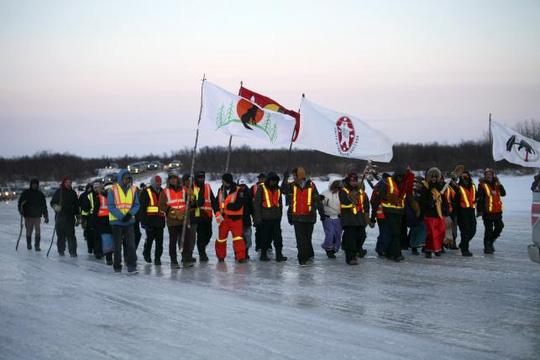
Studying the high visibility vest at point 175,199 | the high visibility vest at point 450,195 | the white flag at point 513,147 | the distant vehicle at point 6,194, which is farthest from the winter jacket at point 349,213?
the distant vehicle at point 6,194

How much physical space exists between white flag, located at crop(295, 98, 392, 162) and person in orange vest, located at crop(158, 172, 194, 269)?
250cm

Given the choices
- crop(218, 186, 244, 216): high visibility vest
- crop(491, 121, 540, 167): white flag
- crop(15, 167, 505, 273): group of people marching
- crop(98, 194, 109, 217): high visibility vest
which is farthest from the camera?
crop(491, 121, 540, 167): white flag

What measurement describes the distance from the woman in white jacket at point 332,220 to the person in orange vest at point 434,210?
5.64 ft

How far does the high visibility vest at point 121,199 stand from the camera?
11938mm

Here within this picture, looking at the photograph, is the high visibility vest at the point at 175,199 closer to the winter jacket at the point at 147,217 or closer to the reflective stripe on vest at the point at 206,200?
the winter jacket at the point at 147,217

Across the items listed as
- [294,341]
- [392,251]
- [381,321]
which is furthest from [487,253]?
[294,341]

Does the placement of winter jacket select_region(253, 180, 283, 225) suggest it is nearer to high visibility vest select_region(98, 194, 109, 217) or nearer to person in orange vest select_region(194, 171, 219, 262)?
person in orange vest select_region(194, 171, 219, 262)

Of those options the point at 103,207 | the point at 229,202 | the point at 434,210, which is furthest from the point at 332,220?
Result: the point at 103,207

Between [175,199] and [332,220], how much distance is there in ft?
10.7

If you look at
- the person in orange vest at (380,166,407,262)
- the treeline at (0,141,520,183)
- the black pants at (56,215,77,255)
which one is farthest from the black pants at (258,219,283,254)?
the treeline at (0,141,520,183)

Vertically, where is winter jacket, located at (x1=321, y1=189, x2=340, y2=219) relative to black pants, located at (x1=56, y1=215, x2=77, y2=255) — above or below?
above

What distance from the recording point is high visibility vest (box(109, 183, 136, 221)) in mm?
11938

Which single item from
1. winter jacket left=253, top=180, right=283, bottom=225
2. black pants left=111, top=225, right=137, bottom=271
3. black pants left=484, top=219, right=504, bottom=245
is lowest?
black pants left=111, top=225, right=137, bottom=271

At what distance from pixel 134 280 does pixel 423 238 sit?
6.20 meters
